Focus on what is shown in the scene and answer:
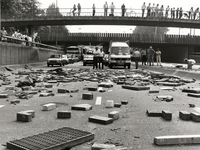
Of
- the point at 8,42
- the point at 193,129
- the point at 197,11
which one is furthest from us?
the point at 197,11

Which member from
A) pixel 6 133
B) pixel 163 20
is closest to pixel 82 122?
pixel 6 133

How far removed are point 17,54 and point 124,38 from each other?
1770 inches

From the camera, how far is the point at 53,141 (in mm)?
4031

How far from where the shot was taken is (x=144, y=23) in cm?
5253

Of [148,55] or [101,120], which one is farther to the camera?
[148,55]

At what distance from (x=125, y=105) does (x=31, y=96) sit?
118 inches

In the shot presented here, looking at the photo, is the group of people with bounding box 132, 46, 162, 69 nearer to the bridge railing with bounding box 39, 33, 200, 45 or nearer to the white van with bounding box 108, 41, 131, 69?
the white van with bounding box 108, 41, 131, 69

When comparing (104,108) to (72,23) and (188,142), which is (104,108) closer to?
A: (188,142)

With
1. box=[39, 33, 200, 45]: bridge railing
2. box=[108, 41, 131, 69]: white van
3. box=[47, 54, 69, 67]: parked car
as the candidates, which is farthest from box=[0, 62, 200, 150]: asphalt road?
box=[39, 33, 200, 45]: bridge railing

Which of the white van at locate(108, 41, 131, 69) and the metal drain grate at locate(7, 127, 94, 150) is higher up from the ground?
the white van at locate(108, 41, 131, 69)

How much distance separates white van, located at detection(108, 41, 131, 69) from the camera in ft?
97.6

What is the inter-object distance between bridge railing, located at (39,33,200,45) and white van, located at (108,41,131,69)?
3736 centimetres

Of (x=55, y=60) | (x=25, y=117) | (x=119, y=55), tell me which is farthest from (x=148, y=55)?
(x=25, y=117)

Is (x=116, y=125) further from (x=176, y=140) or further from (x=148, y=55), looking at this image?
(x=148, y=55)
